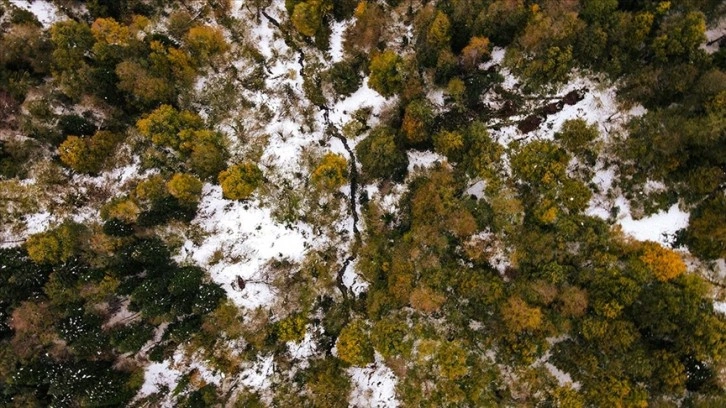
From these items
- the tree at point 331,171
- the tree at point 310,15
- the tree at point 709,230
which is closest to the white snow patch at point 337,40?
the tree at point 310,15

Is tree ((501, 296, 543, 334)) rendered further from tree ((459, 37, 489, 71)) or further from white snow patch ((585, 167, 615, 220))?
tree ((459, 37, 489, 71))

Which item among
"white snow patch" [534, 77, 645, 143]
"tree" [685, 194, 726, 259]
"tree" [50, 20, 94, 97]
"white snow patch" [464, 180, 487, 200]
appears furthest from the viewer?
"white snow patch" [464, 180, 487, 200]

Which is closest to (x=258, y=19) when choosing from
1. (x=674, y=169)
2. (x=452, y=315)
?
(x=452, y=315)

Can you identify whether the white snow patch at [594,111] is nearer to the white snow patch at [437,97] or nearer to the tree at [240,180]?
the white snow patch at [437,97]

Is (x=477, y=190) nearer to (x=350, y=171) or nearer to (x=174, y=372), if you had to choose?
(x=350, y=171)

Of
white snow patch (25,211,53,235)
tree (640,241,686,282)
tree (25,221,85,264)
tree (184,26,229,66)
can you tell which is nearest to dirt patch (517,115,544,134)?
tree (640,241,686,282)

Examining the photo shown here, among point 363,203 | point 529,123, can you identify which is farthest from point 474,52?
point 363,203

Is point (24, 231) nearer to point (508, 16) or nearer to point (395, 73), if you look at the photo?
point (395, 73)
